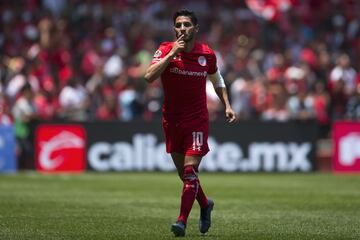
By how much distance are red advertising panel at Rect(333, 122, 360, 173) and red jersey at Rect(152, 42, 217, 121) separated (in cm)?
1355

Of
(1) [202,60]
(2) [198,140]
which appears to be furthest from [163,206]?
(1) [202,60]

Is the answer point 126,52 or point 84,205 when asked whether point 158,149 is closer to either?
point 126,52

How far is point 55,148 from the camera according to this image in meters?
Result: 23.1

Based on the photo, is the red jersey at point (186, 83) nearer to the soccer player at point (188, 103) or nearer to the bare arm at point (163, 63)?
the soccer player at point (188, 103)

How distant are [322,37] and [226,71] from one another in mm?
3872

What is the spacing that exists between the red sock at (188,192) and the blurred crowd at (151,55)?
13.5 metres

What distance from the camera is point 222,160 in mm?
23500

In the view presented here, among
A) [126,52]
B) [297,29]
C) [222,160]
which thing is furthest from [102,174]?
[297,29]

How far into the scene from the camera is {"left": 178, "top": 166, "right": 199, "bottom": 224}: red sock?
9977 millimetres

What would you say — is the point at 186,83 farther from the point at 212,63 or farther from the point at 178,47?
the point at 178,47

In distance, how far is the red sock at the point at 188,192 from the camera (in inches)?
393

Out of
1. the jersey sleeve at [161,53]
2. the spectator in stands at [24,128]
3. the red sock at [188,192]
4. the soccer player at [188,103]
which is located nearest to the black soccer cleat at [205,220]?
the soccer player at [188,103]

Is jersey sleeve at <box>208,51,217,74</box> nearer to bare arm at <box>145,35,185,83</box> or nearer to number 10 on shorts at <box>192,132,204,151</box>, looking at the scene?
bare arm at <box>145,35,185,83</box>

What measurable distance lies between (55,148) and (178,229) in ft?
44.7
